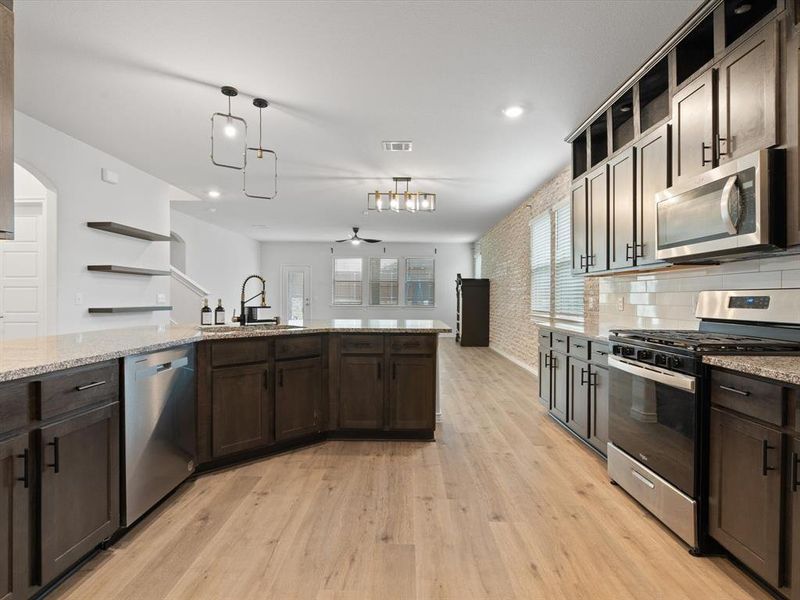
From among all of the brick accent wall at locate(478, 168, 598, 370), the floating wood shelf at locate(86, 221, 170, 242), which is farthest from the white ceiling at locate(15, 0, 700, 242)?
the brick accent wall at locate(478, 168, 598, 370)

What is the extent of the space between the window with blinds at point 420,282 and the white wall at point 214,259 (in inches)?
171

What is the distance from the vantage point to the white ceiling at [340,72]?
88.4 inches

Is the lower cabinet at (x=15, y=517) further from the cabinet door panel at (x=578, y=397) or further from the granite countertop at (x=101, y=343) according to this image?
the cabinet door panel at (x=578, y=397)

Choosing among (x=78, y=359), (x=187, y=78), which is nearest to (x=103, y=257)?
(x=187, y=78)

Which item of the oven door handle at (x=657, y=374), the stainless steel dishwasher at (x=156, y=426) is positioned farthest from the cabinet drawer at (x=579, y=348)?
the stainless steel dishwasher at (x=156, y=426)

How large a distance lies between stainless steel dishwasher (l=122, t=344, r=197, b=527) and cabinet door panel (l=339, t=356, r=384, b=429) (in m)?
1.13

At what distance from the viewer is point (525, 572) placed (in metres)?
1.78

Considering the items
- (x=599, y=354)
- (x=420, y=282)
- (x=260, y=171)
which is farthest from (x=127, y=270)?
(x=420, y=282)

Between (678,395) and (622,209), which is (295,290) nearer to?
(622,209)

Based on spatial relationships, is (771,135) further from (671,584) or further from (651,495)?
(671,584)

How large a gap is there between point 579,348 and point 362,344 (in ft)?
5.77

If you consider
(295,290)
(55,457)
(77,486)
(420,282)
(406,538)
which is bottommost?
(406,538)

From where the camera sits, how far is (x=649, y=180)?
2.77 metres

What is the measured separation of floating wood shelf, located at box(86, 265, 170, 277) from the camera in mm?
4273
